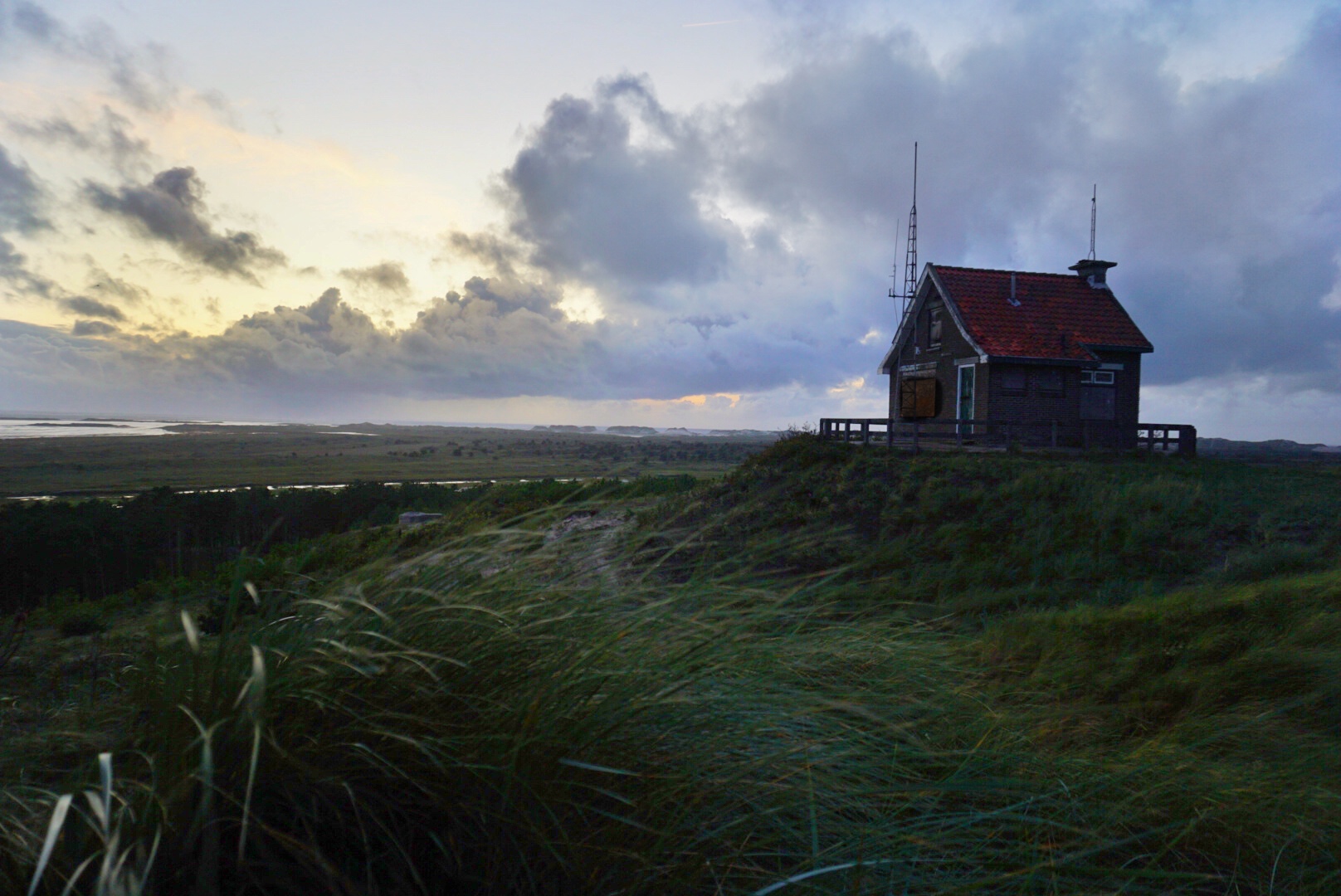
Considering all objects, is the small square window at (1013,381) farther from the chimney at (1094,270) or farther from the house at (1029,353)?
the chimney at (1094,270)

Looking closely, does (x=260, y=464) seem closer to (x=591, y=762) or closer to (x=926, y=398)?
(x=926, y=398)

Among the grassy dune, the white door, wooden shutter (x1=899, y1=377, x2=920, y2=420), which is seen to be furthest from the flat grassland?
the grassy dune

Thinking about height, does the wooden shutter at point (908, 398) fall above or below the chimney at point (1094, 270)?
below

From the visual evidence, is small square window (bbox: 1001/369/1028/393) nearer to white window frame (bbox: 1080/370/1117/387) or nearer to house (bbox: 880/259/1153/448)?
house (bbox: 880/259/1153/448)

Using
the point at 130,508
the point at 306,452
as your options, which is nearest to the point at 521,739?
the point at 130,508

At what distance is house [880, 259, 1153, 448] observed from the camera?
22.3 metres

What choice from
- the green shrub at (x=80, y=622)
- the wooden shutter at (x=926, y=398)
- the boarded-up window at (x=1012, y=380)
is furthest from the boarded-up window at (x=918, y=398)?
the green shrub at (x=80, y=622)

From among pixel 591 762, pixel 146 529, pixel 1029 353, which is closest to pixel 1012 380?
pixel 1029 353

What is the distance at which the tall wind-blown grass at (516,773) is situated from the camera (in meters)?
1.71

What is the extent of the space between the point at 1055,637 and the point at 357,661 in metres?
7.04

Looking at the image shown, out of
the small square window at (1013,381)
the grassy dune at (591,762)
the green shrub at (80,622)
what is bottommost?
the green shrub at (80,622)

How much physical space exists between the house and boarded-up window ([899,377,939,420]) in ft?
0.12

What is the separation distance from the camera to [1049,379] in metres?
22.7

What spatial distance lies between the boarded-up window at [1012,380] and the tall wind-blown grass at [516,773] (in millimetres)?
21683
